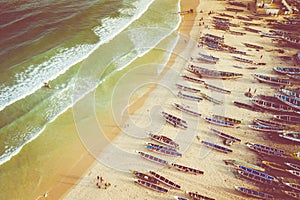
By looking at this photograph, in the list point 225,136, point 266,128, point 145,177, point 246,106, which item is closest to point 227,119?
point 225,136

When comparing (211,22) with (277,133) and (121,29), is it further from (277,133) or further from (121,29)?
(277,133)

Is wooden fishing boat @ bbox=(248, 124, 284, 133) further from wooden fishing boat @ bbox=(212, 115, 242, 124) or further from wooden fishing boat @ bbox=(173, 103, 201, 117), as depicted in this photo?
wooden fishing boat @ bbox=(173, 103, 201, 117)

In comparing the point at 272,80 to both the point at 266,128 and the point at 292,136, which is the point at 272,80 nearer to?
the point at 266,128

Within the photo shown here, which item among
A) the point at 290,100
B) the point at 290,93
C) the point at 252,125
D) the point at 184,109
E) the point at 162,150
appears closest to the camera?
the point at 162,150

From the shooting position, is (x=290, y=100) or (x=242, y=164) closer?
(x=242, y=164)

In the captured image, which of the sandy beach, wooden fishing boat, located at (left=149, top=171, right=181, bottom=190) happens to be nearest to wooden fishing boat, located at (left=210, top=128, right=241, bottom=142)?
the sandy beach

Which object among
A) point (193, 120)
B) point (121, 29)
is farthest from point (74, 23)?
point (193, 120)

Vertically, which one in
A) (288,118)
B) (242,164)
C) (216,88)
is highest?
(216,88)
